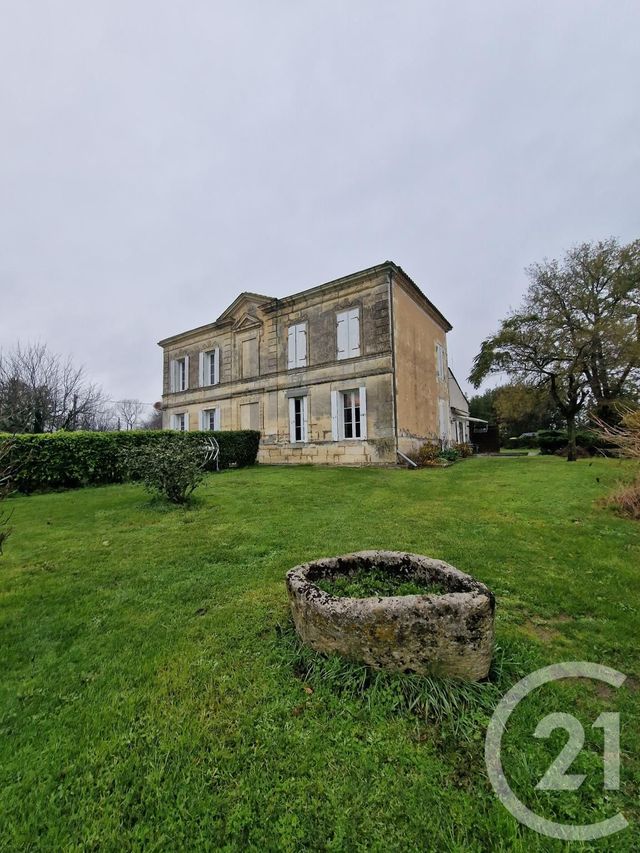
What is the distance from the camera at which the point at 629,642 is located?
2.22m

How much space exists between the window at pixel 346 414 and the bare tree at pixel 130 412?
42948 mm

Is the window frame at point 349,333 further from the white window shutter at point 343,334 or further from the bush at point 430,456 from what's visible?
the bush at point 430,456

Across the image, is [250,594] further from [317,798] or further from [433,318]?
[433,318]

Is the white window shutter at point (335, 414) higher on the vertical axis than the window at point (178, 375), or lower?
lower

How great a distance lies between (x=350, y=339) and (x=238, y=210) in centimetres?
747

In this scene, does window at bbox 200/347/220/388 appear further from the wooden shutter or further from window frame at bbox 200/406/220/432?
window frame at bbox 200/406/220/432

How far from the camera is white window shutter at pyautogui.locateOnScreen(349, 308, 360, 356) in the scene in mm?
12633

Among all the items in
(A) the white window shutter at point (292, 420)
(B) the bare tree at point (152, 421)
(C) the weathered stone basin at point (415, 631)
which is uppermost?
(B) the bare tree at point (152, 421)

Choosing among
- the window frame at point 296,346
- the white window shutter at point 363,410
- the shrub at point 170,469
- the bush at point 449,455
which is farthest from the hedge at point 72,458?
the bush at point 449,455

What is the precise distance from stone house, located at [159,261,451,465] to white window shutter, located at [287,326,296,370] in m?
0.04

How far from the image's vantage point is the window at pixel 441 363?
16.0 metres

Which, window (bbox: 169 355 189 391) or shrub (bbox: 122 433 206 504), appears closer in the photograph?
shrub (bbox: 122 433 206 504)

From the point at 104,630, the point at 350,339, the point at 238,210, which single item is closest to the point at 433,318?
the point at 350,339

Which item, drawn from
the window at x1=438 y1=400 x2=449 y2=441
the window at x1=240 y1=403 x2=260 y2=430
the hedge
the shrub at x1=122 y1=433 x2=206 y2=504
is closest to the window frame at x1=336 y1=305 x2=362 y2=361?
the window at x1=240 y1=403 x2=260 y2=430
